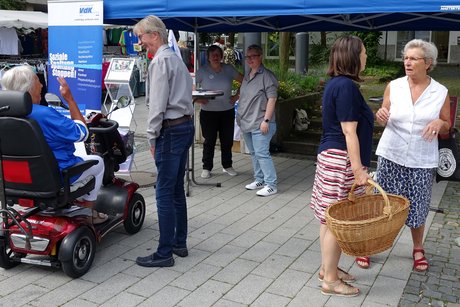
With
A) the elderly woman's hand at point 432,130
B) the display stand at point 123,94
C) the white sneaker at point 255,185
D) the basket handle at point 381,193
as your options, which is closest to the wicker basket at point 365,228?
the basket handle at point 381,193

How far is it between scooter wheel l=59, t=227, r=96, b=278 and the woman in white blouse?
2271 mm

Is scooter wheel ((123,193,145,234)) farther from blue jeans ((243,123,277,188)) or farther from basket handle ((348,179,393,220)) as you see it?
basket handle ((348,179,393,220))

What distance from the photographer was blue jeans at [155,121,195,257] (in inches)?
149

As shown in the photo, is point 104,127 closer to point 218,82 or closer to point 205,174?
point 218,82

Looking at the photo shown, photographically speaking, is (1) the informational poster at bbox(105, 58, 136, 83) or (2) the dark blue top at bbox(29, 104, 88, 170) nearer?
(2) the dark blue top at bbox(29, 104, 88, 170)

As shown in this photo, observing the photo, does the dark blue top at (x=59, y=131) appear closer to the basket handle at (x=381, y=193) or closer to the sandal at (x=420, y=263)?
the basket handle at (x=381, y=193)

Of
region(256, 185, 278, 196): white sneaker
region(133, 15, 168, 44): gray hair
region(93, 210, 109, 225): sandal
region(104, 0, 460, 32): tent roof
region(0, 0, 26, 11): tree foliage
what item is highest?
region(0, 0, 26, 11): tree foliage

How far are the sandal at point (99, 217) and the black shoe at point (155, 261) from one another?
52 centimetres

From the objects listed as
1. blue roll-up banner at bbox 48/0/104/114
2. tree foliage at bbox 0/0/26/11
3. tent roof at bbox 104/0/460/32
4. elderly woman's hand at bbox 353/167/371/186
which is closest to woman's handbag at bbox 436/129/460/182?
tent roof at bbox 104/0/460/32

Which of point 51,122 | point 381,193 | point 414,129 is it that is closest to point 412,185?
point 414,129

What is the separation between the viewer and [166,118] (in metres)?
3.73

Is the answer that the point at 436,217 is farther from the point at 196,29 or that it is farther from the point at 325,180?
the point at 196,29

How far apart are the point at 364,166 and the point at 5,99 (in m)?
2.44

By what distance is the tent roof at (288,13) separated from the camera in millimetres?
4660
